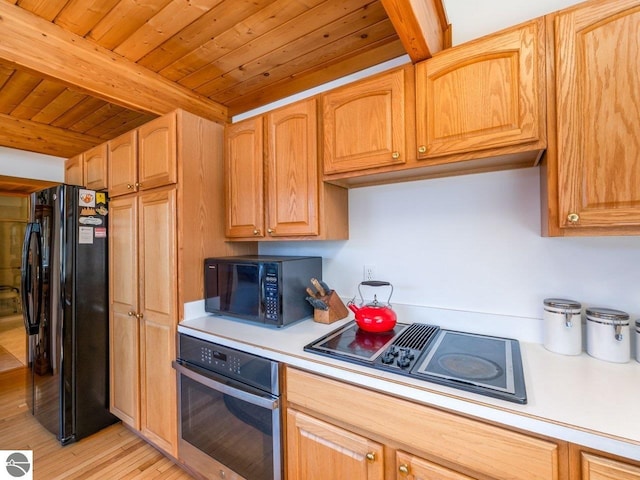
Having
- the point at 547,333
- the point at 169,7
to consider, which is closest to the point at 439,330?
the point at 547,333

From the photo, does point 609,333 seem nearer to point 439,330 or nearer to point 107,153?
point 439,330

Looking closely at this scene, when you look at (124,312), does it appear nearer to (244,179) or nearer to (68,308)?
(68,308)

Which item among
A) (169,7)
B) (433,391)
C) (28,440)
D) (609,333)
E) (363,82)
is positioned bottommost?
(28,440)

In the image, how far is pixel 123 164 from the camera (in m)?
1.91

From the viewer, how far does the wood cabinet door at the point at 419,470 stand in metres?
0.85

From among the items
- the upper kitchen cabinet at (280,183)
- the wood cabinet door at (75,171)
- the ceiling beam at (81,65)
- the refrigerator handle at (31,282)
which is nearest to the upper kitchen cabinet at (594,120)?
the upper kitchen cabinet at (280,183)

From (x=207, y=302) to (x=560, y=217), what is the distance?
1725 millimetres

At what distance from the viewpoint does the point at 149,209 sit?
5.70 feet

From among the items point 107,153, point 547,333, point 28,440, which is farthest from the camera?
point 107,153

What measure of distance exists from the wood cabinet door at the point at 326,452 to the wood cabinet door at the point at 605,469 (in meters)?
0.54

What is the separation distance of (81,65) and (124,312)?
1478 millimetres

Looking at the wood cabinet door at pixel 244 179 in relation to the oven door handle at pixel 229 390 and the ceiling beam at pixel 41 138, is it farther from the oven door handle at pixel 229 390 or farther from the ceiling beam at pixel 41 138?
the ceiling beam at pixel 41 138

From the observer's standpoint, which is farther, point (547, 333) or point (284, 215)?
point (284, 215)

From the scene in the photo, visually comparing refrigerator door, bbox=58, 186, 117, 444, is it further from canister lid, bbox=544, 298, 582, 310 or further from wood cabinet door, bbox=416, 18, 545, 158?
canister lid, bbox=544, 298, 582, 310
